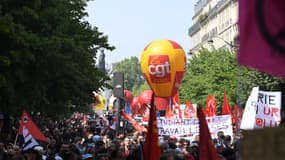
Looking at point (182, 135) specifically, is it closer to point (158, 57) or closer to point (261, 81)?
point (158, 57)

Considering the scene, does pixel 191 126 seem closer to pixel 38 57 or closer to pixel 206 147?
A: pixel 38 57

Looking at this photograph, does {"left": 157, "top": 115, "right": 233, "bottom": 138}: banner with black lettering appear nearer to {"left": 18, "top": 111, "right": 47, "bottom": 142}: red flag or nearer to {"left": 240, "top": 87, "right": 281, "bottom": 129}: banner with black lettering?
{"left": 240, "top": 87, "right": 281, "bottom": 129}: banner with black lettering

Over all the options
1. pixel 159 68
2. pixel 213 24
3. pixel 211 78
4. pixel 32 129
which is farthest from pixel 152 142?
pixel 213 24

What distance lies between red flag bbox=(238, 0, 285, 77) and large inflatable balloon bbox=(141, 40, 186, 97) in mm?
40744

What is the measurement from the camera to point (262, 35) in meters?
4.43

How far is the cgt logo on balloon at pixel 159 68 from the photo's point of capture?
→ 4584cm

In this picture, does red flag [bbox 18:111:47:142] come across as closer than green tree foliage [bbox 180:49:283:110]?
Yes

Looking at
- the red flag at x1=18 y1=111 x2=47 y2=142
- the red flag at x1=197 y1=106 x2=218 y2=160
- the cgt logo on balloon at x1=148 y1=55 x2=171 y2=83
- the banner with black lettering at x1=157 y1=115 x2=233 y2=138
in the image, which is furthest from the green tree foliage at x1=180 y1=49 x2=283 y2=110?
the red flag at x1=197 y1=106 x2=218 y2=160

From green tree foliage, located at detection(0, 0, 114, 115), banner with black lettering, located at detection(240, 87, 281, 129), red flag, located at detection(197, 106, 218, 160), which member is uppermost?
green tree foliage, located at detection(0, 0, 114, 115)

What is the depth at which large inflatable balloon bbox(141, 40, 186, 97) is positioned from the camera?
4578cm

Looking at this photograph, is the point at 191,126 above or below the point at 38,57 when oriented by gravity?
below

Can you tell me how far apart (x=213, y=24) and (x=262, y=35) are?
430ft

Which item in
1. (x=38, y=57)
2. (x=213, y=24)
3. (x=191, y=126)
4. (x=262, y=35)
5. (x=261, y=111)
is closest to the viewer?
(x=262, y=35)

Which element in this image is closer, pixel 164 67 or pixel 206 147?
pixel 206 147
